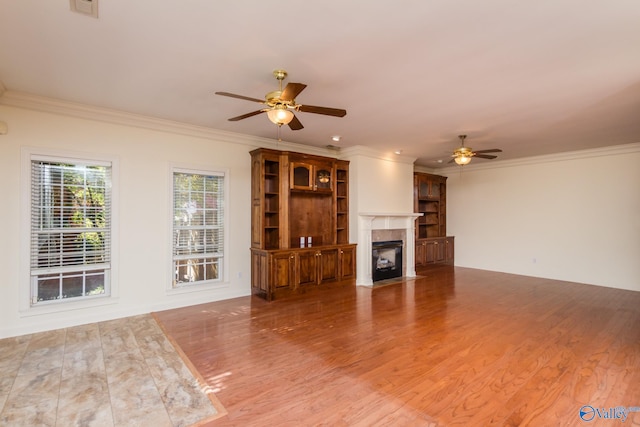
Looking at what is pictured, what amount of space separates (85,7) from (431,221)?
27.7 ft

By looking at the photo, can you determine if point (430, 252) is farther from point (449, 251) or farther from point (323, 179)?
point (323, 179)

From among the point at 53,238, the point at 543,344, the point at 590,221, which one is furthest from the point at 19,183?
the point at 590,221

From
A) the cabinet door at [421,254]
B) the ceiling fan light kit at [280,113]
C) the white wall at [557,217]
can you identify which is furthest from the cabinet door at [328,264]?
the white wall at [557,217]

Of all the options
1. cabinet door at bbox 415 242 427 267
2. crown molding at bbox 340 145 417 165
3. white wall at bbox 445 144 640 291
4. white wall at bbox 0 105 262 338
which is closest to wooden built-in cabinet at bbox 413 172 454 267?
cabinet door at bbox 415 242 427 267

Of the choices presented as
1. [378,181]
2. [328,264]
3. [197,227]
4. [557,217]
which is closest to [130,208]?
[197,227]

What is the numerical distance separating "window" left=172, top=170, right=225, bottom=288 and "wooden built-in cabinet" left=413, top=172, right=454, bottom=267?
4.98 meters

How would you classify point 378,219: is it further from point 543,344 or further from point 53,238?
point 53,238

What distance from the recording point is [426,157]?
24.0ft

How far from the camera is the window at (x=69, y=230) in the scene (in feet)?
12.5

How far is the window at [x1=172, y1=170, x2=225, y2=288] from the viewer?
4.86 m

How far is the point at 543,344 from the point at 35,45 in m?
5.68

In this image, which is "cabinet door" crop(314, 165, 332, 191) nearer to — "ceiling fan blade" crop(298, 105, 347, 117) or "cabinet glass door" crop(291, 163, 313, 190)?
"cabinet glass door" crop(291, 163, 313, 190)

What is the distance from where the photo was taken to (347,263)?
6.26 meters

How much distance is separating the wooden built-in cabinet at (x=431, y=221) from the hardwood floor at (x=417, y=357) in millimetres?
2778
